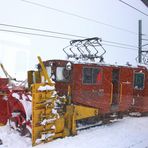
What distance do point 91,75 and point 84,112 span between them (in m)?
1.33

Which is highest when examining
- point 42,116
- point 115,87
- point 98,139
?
point 115,87

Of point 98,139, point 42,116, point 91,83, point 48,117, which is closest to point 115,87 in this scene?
point 91,83

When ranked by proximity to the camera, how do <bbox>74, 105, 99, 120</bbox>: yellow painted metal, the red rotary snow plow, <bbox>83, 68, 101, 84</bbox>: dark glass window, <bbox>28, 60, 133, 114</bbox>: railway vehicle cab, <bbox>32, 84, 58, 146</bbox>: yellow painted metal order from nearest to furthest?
<bbox>32, 84, 58, 146</bbox>: yellow painted metal, the red rotary snow plow, <bbox>74, 105, 99, 120</bbox>: yellow painted metal, <bbox>28, 60, 133, 114</bbox>: railway vehicle cab, <bbox>83, 68, 101, 84</bbox>: dark glass window

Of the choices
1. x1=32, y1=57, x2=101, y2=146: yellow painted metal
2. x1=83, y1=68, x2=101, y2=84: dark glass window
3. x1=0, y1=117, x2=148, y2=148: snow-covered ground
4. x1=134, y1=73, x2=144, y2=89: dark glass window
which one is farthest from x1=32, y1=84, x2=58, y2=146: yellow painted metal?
x1=134, y1=73, x2=144, y2=89: dark glass window

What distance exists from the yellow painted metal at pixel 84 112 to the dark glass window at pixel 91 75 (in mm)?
917

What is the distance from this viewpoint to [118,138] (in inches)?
352

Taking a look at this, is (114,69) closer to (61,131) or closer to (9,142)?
(61,131)

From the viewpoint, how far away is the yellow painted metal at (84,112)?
9.62 meters

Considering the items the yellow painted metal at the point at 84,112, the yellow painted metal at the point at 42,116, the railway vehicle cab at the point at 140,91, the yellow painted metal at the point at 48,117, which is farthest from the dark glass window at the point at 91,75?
the railway vehicle cab at the point at 140,91

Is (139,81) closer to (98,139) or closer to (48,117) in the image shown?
(98,139)

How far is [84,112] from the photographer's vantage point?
32.8 feet

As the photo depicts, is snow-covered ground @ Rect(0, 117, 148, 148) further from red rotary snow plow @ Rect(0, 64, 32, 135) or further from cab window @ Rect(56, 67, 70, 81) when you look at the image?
cab window @ Rect(56, 67, 70, 81)

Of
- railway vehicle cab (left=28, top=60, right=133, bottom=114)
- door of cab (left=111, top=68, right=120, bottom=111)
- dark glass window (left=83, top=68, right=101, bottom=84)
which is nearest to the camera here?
railway vehicle cab (left=28, top=60, right=133, bottom=114)

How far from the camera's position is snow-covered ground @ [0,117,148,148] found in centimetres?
798
